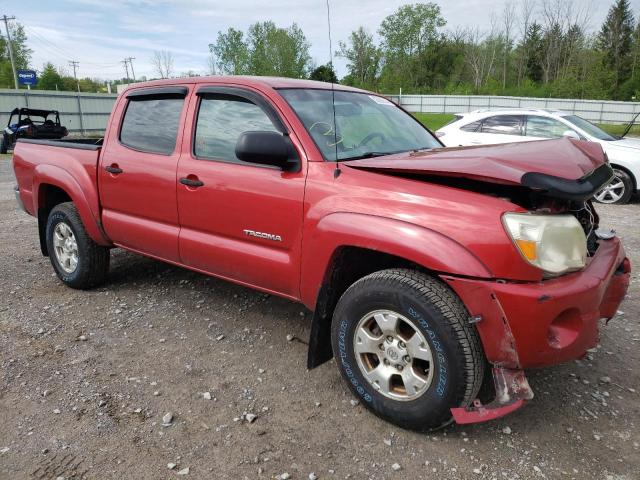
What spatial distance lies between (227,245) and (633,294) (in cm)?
356

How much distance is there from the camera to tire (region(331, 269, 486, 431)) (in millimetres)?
2314

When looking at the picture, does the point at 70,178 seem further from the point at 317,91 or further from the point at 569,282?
the point at 569,282

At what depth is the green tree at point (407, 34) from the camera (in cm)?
5959

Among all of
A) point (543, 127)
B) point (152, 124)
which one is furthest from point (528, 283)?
point (543, 127)

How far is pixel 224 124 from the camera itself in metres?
3.37

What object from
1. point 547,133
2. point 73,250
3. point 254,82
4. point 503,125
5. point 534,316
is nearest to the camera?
point 534,316

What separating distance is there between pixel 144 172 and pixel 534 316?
110 inches

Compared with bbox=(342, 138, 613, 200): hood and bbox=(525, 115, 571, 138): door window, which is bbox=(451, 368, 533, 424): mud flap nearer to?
bbox=(342, 138, 613, 200): hood

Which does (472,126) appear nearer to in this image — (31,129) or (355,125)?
(355,125)

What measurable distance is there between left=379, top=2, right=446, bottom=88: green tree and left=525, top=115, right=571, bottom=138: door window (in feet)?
173

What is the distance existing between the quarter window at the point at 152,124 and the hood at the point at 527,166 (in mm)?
1503

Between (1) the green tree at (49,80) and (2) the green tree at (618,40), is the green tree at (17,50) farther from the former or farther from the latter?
(2) the green tree at (618,40)

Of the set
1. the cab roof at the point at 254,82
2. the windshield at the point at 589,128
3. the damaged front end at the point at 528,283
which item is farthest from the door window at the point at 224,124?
the windshield at the point at 589,128

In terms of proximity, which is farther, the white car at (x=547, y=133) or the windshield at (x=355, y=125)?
the white car at (x=547, y=133)
